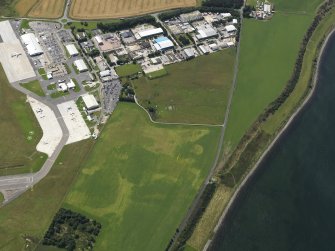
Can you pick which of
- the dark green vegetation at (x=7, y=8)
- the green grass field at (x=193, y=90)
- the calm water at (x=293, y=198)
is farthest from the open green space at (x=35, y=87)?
the calm water at (x=293, y=198)

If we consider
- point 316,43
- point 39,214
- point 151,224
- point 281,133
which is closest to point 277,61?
point 316,43

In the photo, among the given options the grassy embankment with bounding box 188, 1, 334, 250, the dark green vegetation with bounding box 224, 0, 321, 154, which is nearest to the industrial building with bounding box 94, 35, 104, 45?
the dark green vegetation with bounding box 224, 0, 321, 154

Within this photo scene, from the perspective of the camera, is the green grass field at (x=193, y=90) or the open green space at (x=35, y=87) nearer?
the green grass field at (x=193, y=90)

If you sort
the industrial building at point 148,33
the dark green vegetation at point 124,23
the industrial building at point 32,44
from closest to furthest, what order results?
1. the industrial building at point 32,44
2. the industrial building at point 148,33
3. the dark green vegetation at point 124,23

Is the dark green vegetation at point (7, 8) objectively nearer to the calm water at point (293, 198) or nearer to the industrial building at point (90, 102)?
the industrial building at point (90, 102)

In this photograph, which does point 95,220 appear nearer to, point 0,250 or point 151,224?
point 151,224

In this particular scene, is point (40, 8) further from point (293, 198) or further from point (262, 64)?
point (293, 198)

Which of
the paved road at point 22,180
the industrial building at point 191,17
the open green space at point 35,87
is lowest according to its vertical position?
the paved road at point 22,180
